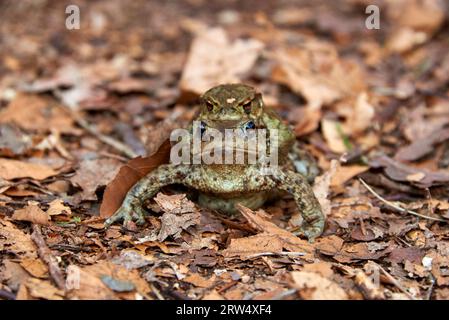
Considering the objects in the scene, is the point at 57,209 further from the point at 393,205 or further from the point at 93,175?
the point at 393,205

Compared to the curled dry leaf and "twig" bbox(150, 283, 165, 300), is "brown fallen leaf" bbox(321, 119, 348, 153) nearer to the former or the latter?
the curled dry leaf

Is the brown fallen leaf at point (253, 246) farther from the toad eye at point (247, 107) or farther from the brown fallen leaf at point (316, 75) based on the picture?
the brown fallen leaf at point (316, 75)

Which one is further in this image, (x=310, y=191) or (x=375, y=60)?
(x=375, y=60)

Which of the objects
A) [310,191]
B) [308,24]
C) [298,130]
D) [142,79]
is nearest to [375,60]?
[308,24]

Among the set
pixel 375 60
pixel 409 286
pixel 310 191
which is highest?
pixel 375 60

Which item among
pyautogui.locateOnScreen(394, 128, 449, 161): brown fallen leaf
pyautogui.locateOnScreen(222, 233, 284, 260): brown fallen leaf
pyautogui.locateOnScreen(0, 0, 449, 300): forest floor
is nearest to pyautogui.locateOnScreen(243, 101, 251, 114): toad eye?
pyautogui.locateOnScreen(0, 0, 449, 300): forest floor
